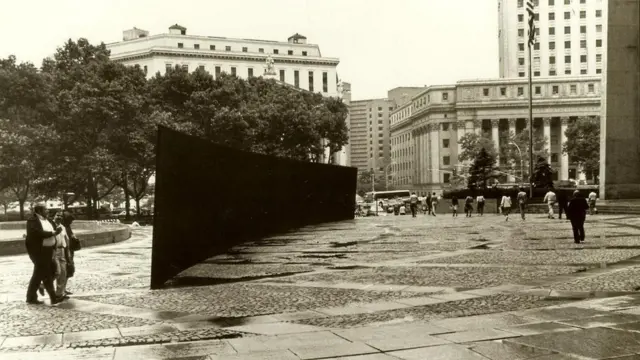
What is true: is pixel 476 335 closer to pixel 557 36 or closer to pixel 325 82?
pixel 325 82

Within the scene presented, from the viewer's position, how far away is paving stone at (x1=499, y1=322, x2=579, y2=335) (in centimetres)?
783

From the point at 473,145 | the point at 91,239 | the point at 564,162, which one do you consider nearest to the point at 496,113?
the point at 564,162

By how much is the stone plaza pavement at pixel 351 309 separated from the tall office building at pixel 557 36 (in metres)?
129

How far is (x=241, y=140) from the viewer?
181 ft

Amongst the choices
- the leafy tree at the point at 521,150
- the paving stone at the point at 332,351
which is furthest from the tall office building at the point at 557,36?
the paving stone at the point at 332,351

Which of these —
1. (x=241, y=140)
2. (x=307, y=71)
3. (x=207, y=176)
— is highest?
(x=307, y=71)

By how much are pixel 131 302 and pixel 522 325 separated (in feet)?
20.9

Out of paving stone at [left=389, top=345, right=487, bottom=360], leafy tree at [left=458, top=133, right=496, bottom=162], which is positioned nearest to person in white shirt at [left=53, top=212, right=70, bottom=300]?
paving stone at [left=389, top=345, right=487, bottom=360]

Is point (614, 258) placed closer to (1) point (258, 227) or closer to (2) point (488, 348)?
(2) point (488, 348)

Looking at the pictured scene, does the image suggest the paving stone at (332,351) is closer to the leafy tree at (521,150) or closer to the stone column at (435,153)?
the leafy tree at (521,150)

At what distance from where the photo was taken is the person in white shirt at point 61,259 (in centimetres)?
1186

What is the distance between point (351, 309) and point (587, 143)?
9298 cm

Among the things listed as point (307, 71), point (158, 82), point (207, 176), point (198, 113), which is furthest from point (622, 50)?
point (307, 71)

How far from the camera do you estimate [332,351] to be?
7215mm
